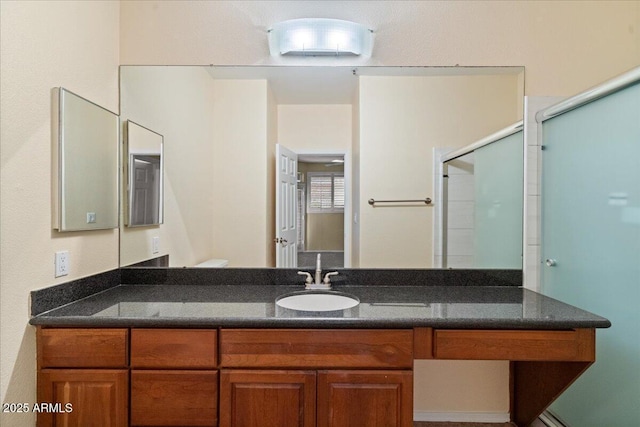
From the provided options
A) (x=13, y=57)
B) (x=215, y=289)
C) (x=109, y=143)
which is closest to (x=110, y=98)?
(x=109, y=143)

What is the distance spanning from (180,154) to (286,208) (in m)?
0.63

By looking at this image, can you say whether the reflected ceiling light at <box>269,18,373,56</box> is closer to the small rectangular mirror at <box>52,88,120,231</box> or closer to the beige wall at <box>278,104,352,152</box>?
the beige wall at <box>278,104,352,152</box>

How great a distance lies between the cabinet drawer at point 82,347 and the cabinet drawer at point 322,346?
0.39 meters

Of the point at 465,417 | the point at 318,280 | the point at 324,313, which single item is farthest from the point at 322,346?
the point at 465,417

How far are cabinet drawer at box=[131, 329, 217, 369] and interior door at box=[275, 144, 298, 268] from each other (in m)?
0.65

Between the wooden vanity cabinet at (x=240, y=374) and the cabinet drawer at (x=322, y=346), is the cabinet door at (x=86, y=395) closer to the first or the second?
the wooden vanity cabinet at (x=240, y=374)

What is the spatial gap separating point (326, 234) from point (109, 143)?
3.77 feet

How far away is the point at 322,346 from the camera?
1.38 meters

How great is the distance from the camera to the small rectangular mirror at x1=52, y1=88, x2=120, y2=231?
1449mm

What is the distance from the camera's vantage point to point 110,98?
184cm

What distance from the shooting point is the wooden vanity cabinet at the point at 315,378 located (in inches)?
54.5

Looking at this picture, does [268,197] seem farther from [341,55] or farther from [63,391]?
[63,391]

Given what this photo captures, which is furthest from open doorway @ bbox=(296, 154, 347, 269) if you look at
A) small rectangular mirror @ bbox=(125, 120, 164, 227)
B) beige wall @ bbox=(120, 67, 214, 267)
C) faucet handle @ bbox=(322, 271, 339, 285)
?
small rectangular mirror @ bbox=(125, 120, 164, 227)

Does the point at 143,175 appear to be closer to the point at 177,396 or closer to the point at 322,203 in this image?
the point at 322,203
